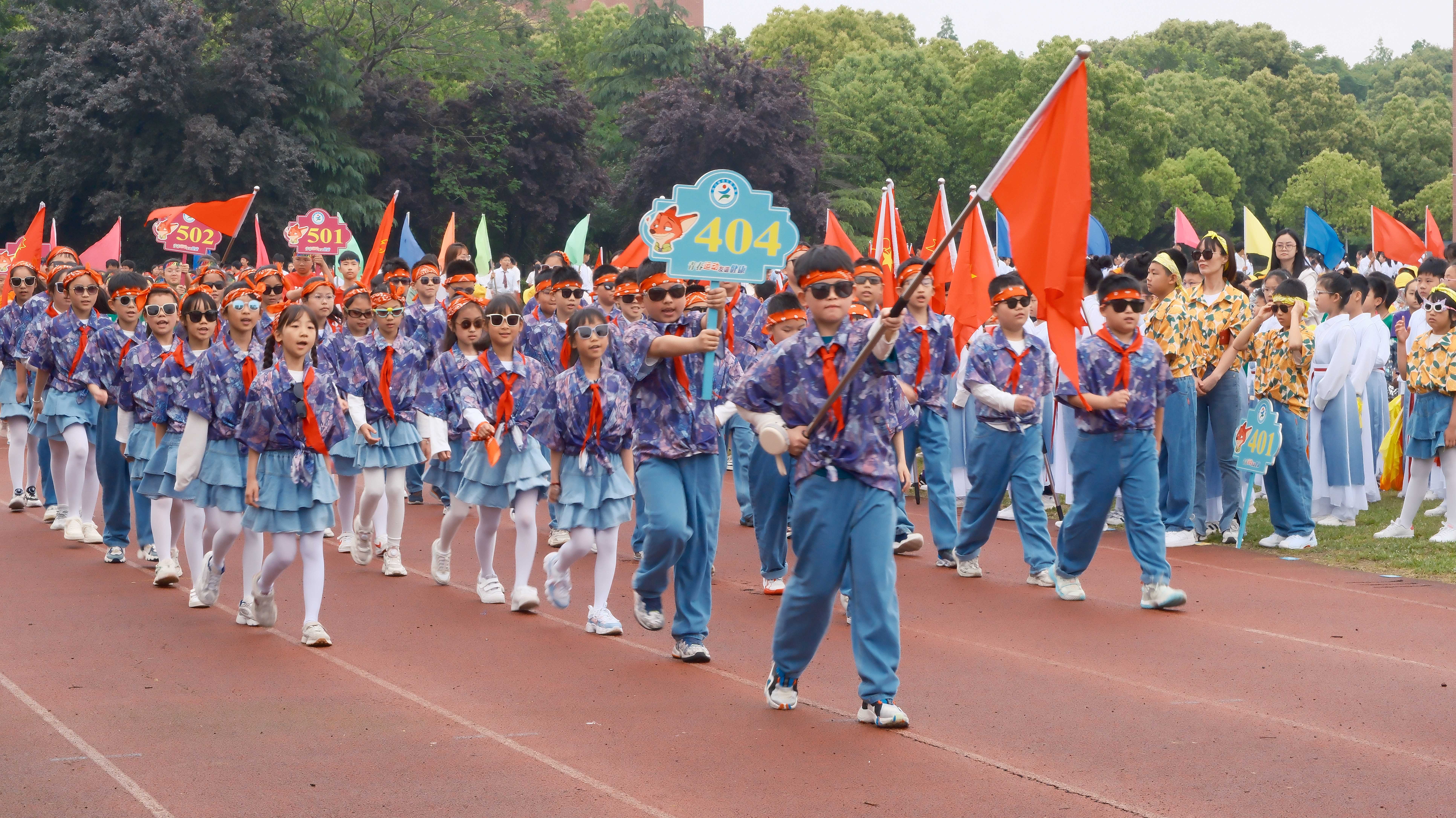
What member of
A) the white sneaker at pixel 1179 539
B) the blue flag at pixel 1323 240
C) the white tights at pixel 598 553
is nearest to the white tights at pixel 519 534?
the white tights at pixel 598 553

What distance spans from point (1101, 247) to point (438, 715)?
15.3 m

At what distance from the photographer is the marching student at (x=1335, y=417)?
1172 cm

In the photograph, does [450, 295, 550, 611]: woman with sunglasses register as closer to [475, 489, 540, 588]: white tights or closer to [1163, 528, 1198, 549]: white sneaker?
[475, 489, 540, 588]: white tights

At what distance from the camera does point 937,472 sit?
1022cm

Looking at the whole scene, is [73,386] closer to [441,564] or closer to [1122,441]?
[441,564]

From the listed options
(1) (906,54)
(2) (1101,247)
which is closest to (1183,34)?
(1) (906,54)

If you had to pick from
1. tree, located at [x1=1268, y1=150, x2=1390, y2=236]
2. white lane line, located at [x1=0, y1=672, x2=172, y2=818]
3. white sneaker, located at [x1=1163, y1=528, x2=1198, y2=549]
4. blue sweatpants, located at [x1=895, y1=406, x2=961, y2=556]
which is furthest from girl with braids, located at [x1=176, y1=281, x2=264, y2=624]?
tree, located at [x1=1268, y1=150, x2=1390, y2=236]

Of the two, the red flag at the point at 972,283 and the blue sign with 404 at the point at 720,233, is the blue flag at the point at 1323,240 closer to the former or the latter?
the red flag at the point at 972,283

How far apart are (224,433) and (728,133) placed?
37.9 m

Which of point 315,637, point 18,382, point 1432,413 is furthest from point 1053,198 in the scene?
point 18,382

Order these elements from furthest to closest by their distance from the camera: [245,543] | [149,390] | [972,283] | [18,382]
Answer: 1. [18,382]
2. [972,283]
3. [149,390]
4. [245,543]

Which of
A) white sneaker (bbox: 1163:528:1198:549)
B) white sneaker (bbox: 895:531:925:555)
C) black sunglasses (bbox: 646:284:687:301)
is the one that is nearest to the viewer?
black sunglasses (bbox: 646:284:687:301)

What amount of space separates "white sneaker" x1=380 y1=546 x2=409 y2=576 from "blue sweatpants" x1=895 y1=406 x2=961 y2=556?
3.24 m

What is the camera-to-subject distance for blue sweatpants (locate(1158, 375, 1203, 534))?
1086 cm
